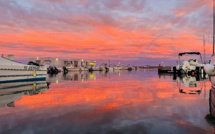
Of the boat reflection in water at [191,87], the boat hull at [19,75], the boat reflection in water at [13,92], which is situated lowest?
the boat reflection in water at [191,87]

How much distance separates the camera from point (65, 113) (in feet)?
24.0

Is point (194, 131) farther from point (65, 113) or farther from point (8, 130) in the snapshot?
point (8, 130)

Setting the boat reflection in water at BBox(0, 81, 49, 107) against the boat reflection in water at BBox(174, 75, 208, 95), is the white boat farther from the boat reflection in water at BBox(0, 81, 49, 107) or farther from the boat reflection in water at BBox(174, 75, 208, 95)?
the boat reflection in water at BBox(174, 75, 208, 95)

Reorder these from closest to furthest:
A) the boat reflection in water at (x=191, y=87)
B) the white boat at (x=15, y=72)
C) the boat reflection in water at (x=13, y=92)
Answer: the boat reflection in water at (x=13, y=92)
the boat reflection in water at (x=191, y=87)
the white boat at (x=15, y=72)

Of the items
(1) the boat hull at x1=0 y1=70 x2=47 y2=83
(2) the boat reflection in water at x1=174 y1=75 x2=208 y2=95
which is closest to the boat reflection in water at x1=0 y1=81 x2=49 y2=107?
(1) the boat hull at x1=0 y1=70 x2=47 y2=83

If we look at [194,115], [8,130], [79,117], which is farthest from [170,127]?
[8,130]

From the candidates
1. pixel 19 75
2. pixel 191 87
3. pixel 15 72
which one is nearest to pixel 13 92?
pixel 15 72

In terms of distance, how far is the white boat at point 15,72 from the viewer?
20.8m

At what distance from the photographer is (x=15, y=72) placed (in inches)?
898

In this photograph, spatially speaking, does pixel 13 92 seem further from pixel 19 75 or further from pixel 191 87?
pixel 191 87

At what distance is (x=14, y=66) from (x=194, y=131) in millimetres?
23565

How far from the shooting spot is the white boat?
20830mm

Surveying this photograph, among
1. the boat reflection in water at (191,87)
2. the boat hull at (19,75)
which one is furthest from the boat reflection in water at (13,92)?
the boat reflection in water at (191,87)

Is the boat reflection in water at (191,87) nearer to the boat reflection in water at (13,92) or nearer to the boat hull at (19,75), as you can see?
the boat reflection in water at (13,92)
